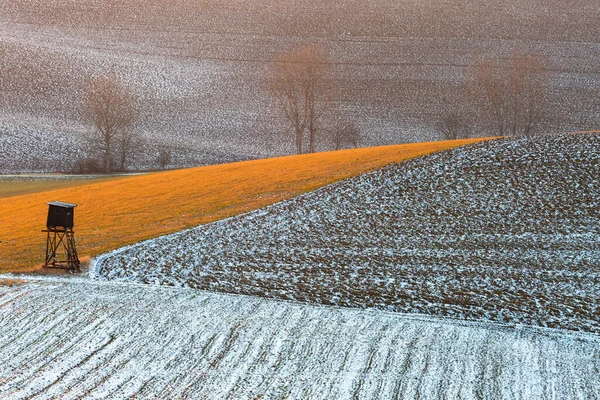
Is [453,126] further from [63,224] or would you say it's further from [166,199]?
[63,224]

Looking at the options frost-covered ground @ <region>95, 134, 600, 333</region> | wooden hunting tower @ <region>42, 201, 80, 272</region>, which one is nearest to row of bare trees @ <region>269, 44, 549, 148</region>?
frost-covered ground @ <region>95, 134, 600, 333</region>

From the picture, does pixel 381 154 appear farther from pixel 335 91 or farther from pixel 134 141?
pixel 335 91

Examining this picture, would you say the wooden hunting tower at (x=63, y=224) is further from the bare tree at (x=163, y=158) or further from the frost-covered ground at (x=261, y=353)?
the bare tree at (x=163, y=158)

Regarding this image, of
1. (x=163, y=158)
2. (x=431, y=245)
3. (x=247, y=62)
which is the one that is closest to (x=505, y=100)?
(x=163, y=158)

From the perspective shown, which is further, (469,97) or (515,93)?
→ (469,97)

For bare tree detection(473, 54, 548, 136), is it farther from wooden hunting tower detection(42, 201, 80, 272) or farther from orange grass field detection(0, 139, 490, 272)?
wooden hunting tower detection(42, 201, 80, 272)

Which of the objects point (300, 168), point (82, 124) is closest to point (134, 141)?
point (82, 124)

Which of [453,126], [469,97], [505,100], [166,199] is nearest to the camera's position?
[166,199]
